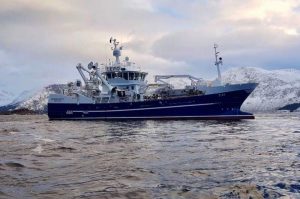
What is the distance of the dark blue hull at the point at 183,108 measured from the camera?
207ft

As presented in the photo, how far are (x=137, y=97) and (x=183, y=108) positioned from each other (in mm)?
10933

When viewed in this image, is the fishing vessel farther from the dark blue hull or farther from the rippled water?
the rippled water

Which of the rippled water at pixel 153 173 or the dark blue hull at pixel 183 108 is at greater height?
the dark blue hull at pixel 183 108

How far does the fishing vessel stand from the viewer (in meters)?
63.5

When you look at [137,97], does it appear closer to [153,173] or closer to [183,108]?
[183,108]

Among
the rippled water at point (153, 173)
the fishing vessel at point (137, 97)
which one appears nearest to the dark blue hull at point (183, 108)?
the fishing vessel at point (137, 97)

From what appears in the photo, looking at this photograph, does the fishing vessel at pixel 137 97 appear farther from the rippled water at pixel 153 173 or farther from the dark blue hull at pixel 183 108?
the rippled water at pixel 153 173

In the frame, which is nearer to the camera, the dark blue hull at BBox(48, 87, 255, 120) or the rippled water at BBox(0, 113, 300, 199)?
the rippled water at BBox(0, 113, 300, 199)

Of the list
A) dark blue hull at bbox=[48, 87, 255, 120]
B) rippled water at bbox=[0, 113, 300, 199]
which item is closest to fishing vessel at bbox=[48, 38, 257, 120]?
dark blue hull at bbox=[48, 87, 255, 120]

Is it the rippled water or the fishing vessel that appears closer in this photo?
the rippled water

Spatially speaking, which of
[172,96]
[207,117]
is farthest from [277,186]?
[172,96]

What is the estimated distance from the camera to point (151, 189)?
11883 millimetres

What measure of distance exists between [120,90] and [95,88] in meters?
8.08

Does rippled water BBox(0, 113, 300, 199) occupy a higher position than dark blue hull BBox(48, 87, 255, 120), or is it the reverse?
dark blue hull BBox(48, 87, 255, 120)
